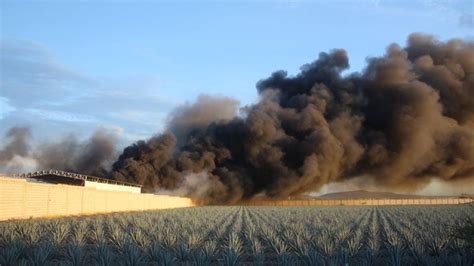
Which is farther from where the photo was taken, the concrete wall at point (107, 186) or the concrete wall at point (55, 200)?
the concrete wall at point (107, 186)

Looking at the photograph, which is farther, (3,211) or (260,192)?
(260,192)

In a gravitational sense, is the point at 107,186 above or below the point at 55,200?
above

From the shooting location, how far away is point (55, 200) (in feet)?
130

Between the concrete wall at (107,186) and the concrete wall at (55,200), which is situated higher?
the concrete wall at (107,186)

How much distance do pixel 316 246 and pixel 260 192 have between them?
6971cm

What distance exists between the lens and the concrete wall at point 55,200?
32375mm

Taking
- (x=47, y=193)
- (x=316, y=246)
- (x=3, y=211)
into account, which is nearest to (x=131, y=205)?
(x=47, y=193)

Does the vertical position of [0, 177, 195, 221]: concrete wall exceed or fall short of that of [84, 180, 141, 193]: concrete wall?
it falls short

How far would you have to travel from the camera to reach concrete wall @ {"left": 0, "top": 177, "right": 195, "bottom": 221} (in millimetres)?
32375

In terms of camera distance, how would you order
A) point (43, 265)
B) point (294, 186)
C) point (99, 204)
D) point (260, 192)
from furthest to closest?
point (260, 192), point (294, 186), point (99, 204), point (43, 265)

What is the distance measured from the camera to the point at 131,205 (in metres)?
59.2

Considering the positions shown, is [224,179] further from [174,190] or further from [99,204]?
[99,204]

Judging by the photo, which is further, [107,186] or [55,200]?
[107,186]

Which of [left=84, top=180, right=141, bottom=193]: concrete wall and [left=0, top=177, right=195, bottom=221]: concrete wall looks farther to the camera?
[left=84, top=180, right=141, bottom=193]: concrete wall
